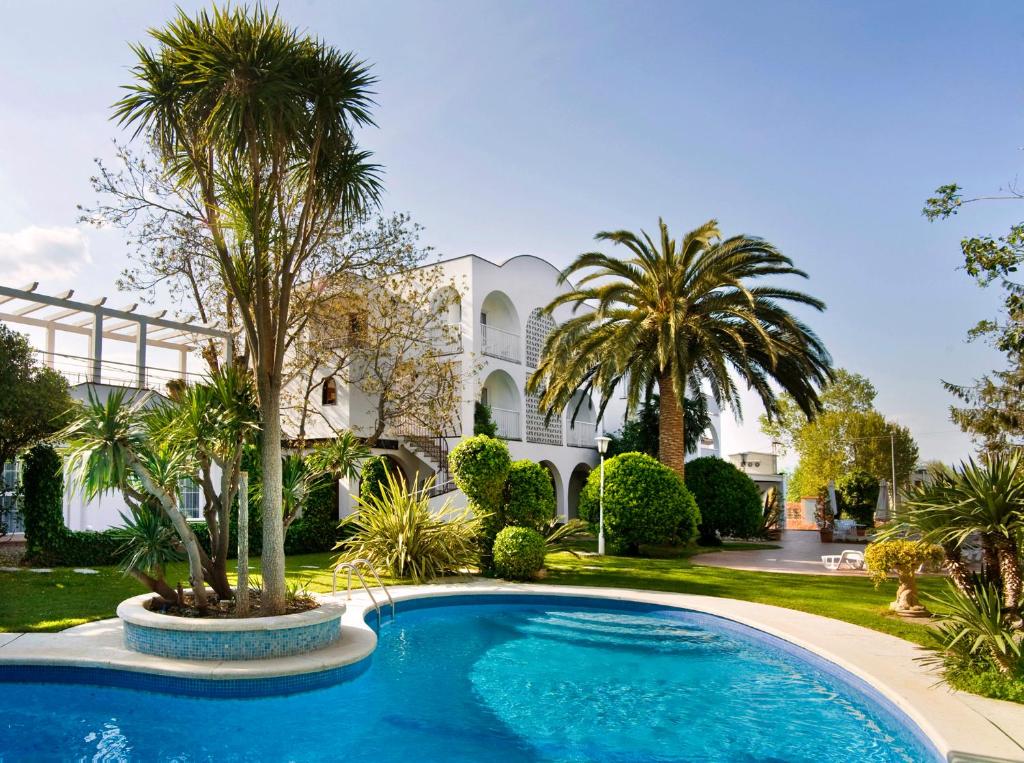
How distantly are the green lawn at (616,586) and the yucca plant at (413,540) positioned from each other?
97 cm

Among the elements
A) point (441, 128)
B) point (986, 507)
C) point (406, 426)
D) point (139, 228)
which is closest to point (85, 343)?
point (139, 228)

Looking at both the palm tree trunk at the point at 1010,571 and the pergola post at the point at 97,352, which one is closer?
the palm tree trunk at the point at 1010,571

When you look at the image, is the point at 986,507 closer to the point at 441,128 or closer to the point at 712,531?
the point at 441,128

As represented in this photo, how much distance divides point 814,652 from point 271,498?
21.0ft

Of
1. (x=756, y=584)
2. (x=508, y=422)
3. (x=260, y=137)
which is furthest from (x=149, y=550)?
(x=508, y=422)

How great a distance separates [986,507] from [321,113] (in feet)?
26.5

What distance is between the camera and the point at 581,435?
29.8 m

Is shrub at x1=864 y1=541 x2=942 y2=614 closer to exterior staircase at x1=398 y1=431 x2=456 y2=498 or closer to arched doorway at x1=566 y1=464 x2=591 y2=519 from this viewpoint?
exterior staircase at x1=398 y1=431 x2=456 y2=498

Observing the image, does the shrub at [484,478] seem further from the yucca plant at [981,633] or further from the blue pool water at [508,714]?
the yucca plant at [981,633]

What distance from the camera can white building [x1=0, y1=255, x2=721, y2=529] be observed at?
59.9 feet

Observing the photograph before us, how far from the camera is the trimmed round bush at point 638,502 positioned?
17516mm

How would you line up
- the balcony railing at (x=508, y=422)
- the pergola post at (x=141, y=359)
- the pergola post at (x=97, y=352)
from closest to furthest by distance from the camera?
the pergola post at (x=97, y=352), the pergola post at (x=141, y=359), the balcony railing at (x=508, y=422)

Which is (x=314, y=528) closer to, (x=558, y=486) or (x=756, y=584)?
(x=558, y=486)

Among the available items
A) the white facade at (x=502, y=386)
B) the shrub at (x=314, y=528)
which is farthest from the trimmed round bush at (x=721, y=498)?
the shrub at (x=314, y=528)
